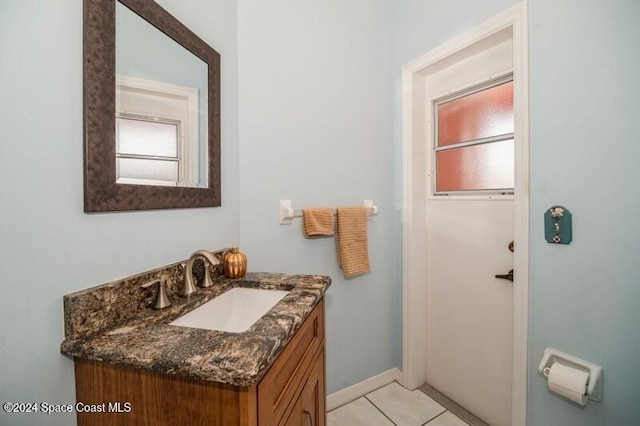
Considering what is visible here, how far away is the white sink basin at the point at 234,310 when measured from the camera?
2.94 feet

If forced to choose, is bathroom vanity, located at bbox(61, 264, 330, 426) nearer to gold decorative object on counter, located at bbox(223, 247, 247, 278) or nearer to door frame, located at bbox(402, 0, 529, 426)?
gold decorative object on counter, located at bbox(223, 247, 247, 278)

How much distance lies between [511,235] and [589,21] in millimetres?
902

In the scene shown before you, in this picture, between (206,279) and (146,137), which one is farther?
(206,279)

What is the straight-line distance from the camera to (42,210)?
59 centimetres

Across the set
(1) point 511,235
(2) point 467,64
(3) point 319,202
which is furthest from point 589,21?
(3) point 319,202

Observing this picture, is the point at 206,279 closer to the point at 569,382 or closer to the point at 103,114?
the point at 103,114

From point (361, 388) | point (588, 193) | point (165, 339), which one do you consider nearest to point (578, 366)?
point (588, 193)

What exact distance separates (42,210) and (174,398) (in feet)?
1.63

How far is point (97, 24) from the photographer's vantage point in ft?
2.26

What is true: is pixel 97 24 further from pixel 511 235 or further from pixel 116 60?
pixel 511 235

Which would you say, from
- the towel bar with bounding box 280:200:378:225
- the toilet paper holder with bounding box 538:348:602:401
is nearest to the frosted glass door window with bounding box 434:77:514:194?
the toilet paper holder with bounding box 538:348:602:401

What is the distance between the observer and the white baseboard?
1603 mm

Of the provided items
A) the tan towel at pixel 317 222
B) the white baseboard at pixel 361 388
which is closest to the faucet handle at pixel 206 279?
the tan towel at pixel 317 222

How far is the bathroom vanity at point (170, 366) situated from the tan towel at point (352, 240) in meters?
0.76
